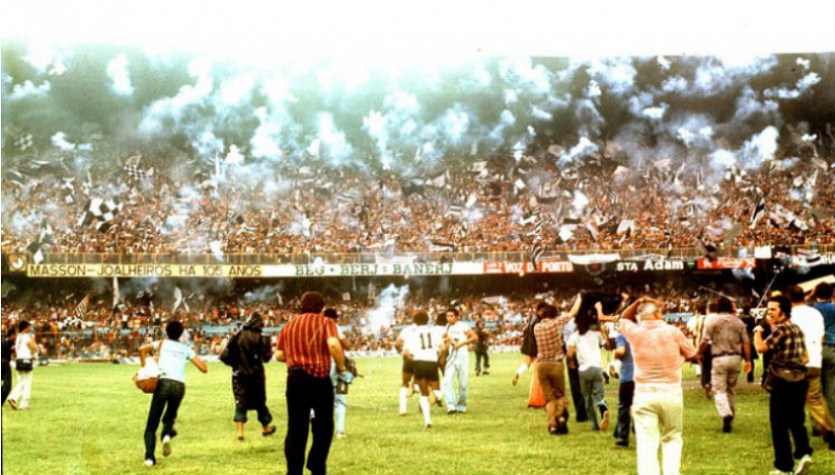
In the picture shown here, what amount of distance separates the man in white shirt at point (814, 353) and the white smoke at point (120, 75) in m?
24.9

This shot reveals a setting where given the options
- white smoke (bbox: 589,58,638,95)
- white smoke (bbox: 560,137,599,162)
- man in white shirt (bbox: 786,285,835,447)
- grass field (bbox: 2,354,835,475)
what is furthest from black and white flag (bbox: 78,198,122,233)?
man in white shirt (bbox: 786,285,835,447)

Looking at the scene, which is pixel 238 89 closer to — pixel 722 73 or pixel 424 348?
pixel 722 73

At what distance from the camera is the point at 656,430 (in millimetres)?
7398

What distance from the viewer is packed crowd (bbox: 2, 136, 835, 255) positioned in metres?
29.4

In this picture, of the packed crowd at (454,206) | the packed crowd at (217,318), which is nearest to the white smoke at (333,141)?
the packed crowd at (454,206)

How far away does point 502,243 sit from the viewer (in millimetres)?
30531

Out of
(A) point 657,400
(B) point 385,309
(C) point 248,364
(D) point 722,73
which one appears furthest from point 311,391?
(D) point 722,73

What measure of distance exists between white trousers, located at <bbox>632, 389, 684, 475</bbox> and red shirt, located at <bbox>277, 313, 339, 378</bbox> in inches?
107

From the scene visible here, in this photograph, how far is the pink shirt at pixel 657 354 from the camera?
7.40 metres

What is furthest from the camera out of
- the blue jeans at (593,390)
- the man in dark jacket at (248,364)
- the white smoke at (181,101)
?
the white smoke at (181,101)

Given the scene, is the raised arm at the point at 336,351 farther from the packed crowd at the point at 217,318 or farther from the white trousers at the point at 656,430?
the packed crowd at the point at 217,318

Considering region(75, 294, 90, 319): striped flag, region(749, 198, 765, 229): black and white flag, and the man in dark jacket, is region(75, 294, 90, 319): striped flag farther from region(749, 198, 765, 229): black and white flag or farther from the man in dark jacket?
region(749, 198, 765, 229): black and white flag

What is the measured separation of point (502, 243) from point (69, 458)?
2125 centimetres

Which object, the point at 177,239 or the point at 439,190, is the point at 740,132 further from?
the point at 177,239
